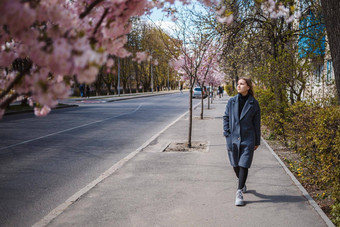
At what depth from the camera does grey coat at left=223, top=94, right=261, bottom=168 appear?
5219 millimetres

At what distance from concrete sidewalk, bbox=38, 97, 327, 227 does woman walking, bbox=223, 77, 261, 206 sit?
1.64 ft

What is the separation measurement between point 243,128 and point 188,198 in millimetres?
1286

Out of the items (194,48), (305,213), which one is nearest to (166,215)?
(305,213)

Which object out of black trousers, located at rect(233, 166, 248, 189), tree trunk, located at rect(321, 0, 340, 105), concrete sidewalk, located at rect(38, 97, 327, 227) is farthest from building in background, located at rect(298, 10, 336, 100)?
black trousers, located at rect(233, 166, 248, 189)

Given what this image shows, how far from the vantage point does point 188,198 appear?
5.23 m

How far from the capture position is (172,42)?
1180 cm

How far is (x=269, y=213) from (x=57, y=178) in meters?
4.02

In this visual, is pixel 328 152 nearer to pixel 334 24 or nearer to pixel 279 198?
pixel 279 198

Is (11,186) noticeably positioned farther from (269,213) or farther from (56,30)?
(56,30)

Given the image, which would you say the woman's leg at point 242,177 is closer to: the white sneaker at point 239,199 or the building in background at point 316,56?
the white sneaker at point 239,199

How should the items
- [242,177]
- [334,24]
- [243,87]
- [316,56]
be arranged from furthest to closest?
1. [316,56]
2. [243,87]
3. [242,177]
4. [334,24]


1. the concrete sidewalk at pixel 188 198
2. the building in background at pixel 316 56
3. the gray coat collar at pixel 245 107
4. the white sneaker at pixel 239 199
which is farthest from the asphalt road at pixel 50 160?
the building in background at pixel 316 56

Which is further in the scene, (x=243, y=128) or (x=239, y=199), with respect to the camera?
(x=243, y=128)

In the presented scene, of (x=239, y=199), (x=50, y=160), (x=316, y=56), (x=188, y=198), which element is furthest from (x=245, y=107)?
(x=316, y=56)
